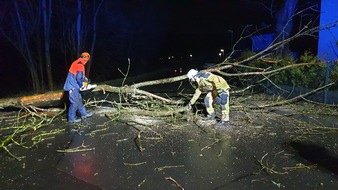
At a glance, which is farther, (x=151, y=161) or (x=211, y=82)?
(x=211, y=82)

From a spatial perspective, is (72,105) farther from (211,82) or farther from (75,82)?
(211,82)

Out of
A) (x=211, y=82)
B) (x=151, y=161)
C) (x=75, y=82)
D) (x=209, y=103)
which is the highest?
(x=75, y=82)

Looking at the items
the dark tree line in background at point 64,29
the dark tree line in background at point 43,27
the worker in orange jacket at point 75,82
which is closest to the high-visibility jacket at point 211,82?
the worker in orange jacket at point 75,82

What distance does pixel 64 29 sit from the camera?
1559 cm

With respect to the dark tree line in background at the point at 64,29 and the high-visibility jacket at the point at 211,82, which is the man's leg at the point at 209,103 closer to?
the high-visibility jacket at the point at 211,82

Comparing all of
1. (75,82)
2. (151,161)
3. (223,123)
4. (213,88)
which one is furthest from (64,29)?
(151,161)

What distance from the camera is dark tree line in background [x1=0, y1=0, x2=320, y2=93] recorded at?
528 inches

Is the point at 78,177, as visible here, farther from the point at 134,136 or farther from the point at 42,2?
the point at 42,2

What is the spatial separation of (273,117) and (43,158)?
5.12 meters

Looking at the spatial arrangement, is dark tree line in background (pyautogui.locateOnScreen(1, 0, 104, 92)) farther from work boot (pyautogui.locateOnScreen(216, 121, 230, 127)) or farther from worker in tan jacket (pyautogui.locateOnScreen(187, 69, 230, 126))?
work boot (pyautogui.locateOnScreen(216, 121, 230, 127))

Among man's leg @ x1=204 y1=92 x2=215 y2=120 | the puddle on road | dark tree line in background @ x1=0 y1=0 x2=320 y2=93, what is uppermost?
dark tree line in background @ x1=0 y1=0 x2=320 y2=93

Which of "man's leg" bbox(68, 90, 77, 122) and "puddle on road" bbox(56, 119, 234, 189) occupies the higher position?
"man's leg" bbox(68, 90, 77, 122)

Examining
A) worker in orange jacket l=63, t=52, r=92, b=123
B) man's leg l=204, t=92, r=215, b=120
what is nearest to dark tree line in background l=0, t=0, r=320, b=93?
man's leg l=204, t=92, r=215, b=120

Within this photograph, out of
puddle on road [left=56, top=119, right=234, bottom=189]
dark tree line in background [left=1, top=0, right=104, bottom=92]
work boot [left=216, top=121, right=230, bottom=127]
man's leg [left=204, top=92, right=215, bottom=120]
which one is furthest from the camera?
dark tree line in background [left=1, top=0, right=104, bottom=92]
